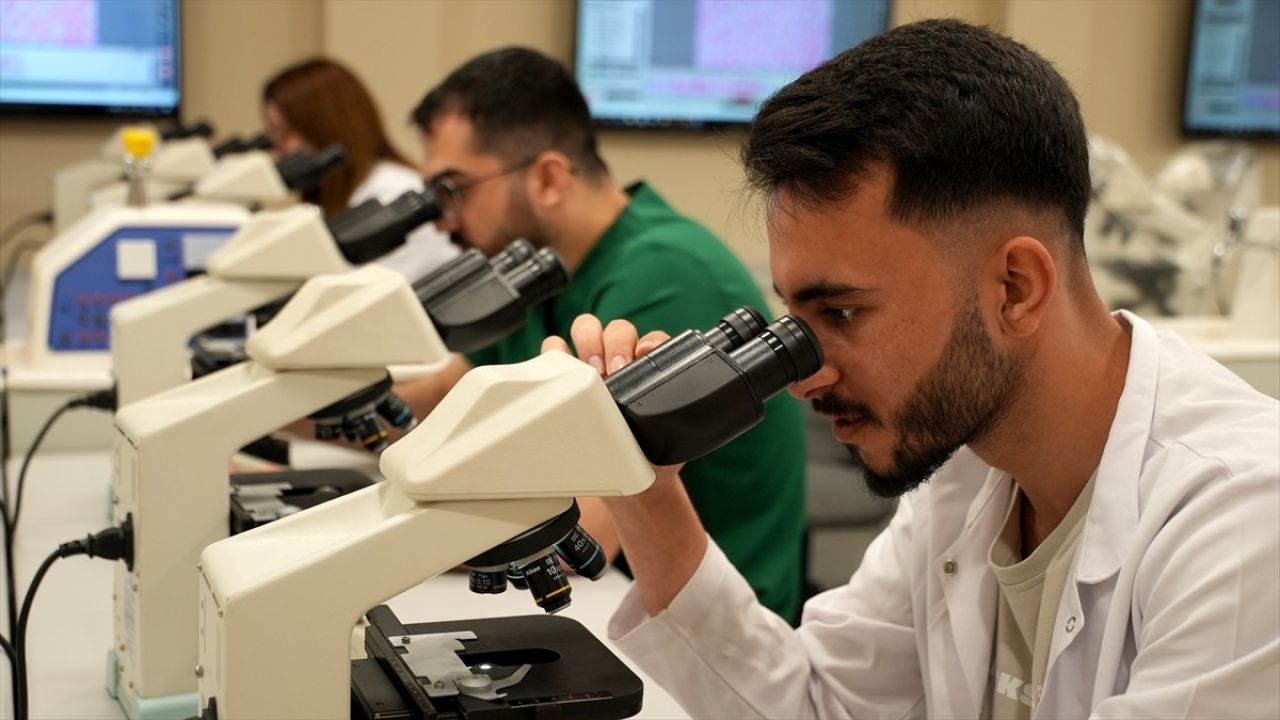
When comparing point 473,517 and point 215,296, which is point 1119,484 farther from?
point 215,296

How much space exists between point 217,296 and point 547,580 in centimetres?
91

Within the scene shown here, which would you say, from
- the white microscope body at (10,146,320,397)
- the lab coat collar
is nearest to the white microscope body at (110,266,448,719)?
the lab coat collar

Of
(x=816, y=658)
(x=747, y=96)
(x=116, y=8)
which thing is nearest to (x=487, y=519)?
(x=816, y=658)

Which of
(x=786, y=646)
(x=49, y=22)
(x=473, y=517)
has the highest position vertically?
(x=49, y=22)

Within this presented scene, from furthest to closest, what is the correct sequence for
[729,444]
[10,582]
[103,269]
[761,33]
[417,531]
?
1. [761,33]
2. [103,269]
3. [729,444]
4. [10,582]
5. [417,531]

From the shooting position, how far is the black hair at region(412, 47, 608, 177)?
7.36ft

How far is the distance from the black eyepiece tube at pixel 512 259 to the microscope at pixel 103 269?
121 cm

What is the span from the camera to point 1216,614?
2.89 feet

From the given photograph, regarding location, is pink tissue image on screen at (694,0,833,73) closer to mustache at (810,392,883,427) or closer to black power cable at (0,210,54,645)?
mustache at (810,392,883,427)

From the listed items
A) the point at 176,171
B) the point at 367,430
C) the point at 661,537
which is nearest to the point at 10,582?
the point at 367,430

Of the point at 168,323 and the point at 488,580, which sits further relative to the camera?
the point at 168,323

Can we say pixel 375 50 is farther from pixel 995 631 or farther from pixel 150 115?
pixel 995 631

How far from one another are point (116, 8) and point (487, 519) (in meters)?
2.08

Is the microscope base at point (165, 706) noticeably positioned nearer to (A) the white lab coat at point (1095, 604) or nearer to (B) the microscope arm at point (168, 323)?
(A) the white lab coat at point (1095, 604)
